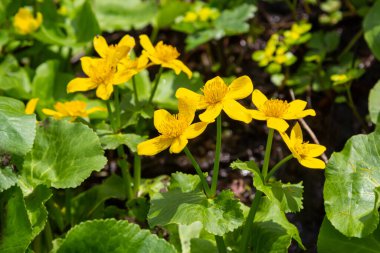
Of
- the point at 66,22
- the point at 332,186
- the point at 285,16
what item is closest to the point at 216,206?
the point at 332,186

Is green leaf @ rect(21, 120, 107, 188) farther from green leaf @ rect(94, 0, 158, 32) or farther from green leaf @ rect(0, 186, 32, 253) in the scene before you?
green leaf @ rect(94, 0, 158, 32)

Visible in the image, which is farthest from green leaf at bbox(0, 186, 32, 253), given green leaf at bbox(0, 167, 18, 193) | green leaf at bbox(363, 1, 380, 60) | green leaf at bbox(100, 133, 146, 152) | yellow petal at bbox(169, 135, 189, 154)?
green leaf at bbox(363, 1, 380, 60)

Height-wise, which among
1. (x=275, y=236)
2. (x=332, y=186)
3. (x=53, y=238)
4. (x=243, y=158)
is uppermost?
(x=332, y=186)

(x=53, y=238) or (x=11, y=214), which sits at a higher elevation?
(x=11, y=214)

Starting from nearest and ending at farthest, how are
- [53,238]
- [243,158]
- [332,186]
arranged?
[332,186]
[53,238]
[243,158]

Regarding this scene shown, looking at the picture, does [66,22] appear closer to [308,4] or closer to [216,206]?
[308,4]

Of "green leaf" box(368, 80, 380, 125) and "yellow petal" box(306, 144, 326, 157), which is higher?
"yellow petal" box(306, 144, 326, 157)
